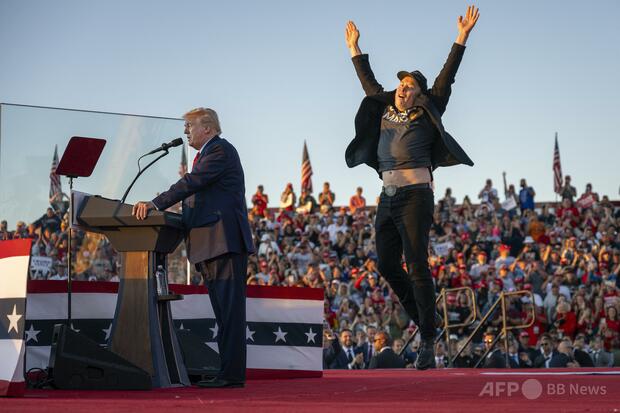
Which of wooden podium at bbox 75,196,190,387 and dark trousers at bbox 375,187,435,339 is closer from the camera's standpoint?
wooden podium at bbox 75,196,190,387

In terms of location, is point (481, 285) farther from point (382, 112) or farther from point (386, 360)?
point (382, 112)

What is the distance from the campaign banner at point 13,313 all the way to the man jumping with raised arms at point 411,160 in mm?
2885

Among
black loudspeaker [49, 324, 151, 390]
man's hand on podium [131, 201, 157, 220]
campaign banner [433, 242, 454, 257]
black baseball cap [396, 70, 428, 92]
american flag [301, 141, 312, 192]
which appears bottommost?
black loudspeaker [49, 324, 151, 390]

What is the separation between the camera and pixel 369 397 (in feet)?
16.8

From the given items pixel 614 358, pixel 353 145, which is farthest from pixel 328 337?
pixel 353 145

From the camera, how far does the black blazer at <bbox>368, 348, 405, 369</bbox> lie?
1183cm

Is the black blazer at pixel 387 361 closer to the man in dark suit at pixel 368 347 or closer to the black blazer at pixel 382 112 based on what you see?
the man in dark suit at pixel 368 347

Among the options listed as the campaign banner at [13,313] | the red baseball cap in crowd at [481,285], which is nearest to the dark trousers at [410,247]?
the campaign banner at [13,313]

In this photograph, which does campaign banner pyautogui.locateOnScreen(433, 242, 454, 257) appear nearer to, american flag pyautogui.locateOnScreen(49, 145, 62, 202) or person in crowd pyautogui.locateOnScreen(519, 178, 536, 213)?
person in crowd pyautogui.locateOnScreen(519, 178, 536, 213)

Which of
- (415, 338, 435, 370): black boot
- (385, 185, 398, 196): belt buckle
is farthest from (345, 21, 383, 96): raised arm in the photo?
(415, 338, 435, 370): black boot

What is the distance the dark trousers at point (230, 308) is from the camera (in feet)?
19.8

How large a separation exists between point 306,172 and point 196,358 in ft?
87.9

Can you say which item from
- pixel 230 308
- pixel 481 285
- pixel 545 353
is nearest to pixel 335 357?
pixel 545 353

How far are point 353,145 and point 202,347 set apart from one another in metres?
1.87
